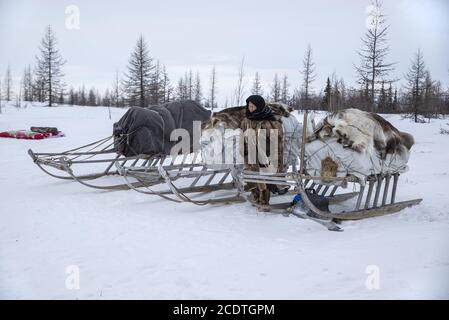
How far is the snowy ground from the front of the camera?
3.70 meters

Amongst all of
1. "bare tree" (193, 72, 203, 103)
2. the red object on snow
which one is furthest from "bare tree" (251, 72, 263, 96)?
the red object on snow

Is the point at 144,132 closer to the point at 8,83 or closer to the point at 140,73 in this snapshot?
the point at 140,73

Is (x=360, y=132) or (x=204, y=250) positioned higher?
(x=360, y=132)

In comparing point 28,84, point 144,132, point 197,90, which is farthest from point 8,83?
point 144,132

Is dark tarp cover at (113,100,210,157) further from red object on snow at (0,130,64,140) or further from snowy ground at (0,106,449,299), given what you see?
red object on snow at (0,130,64,140)

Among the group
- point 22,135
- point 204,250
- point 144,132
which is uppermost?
point 144,132

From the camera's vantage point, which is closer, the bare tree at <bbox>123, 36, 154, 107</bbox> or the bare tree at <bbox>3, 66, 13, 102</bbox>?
the bare tree at <bbox>123, 36, 154, 107</bbox>

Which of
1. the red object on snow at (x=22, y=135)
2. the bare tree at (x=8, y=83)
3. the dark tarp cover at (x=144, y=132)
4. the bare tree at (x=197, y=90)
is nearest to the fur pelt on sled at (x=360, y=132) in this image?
the dark tarp cover at (x=144, y=132)

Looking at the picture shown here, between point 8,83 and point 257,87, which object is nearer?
point 257,87

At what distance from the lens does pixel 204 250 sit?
485 centimetres

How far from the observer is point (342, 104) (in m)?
29.7

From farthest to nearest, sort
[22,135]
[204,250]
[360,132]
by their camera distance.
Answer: [22,135] → [360,132] → [204,250]
